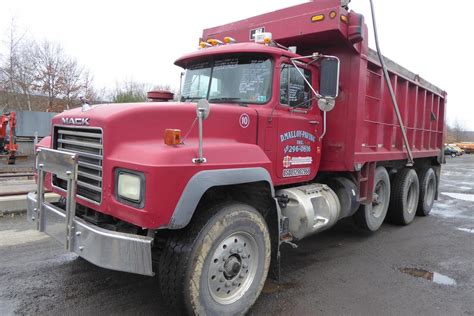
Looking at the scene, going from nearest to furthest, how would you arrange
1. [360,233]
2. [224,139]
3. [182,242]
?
[182,242] → [224,139] → [360,233]

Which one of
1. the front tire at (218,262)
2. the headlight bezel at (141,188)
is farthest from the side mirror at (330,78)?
the headlight bezel at (141,188)

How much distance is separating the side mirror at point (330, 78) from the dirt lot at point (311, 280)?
2223mm

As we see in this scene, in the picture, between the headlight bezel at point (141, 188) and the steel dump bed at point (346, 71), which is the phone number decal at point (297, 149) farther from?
the headlight bezel at point (141, 188)

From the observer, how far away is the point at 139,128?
3.25 meters

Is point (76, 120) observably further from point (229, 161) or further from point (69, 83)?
point (69, 83)

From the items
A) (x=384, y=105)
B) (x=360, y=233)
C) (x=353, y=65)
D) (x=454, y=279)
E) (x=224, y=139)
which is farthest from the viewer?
(x=360, y=233)

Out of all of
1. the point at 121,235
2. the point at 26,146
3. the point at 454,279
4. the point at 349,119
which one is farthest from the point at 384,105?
the point at 26,146

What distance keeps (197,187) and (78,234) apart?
3.64 ft

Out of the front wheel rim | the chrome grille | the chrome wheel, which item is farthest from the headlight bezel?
the chrome wheel

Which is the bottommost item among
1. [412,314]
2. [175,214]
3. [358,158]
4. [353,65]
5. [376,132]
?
[412,314]

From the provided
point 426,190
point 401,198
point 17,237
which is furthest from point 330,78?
point 426,190

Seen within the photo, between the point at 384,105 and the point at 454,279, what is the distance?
2.95m

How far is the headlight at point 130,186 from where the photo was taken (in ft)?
9.46

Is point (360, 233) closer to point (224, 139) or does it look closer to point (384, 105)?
point (384, 105)
